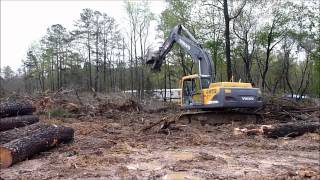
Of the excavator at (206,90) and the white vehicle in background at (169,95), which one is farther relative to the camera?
the white vehicle in background at (169,95)

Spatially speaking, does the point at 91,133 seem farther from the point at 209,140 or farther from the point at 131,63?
the point at 131,63

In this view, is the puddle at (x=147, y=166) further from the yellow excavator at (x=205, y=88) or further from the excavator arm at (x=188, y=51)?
the excavator arm at (x=188, y=51)

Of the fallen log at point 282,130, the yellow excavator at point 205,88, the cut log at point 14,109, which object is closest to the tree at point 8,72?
the yellow excavator at point 205,88

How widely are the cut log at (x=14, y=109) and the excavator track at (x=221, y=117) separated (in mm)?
A: 5354

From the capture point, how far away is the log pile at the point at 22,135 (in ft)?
26.0

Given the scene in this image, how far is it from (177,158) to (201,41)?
83.4 feet

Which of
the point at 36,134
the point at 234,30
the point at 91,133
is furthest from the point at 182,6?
the point at 36,134

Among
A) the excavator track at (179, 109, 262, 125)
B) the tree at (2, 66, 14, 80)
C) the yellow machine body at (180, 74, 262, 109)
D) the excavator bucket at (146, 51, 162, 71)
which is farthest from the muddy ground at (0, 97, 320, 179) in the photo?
the tree at (2, 66, 14, 80)

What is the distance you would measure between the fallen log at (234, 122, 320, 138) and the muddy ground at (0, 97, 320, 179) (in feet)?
0.87

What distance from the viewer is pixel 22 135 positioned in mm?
9648

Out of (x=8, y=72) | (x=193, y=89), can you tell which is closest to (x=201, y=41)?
(x=193, y=89)

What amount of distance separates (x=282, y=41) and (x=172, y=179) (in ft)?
106

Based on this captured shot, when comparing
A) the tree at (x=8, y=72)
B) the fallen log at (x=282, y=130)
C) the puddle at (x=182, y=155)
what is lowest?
the puddle at (x=182, y=155)

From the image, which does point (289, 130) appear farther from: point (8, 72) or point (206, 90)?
point (8, 72)
